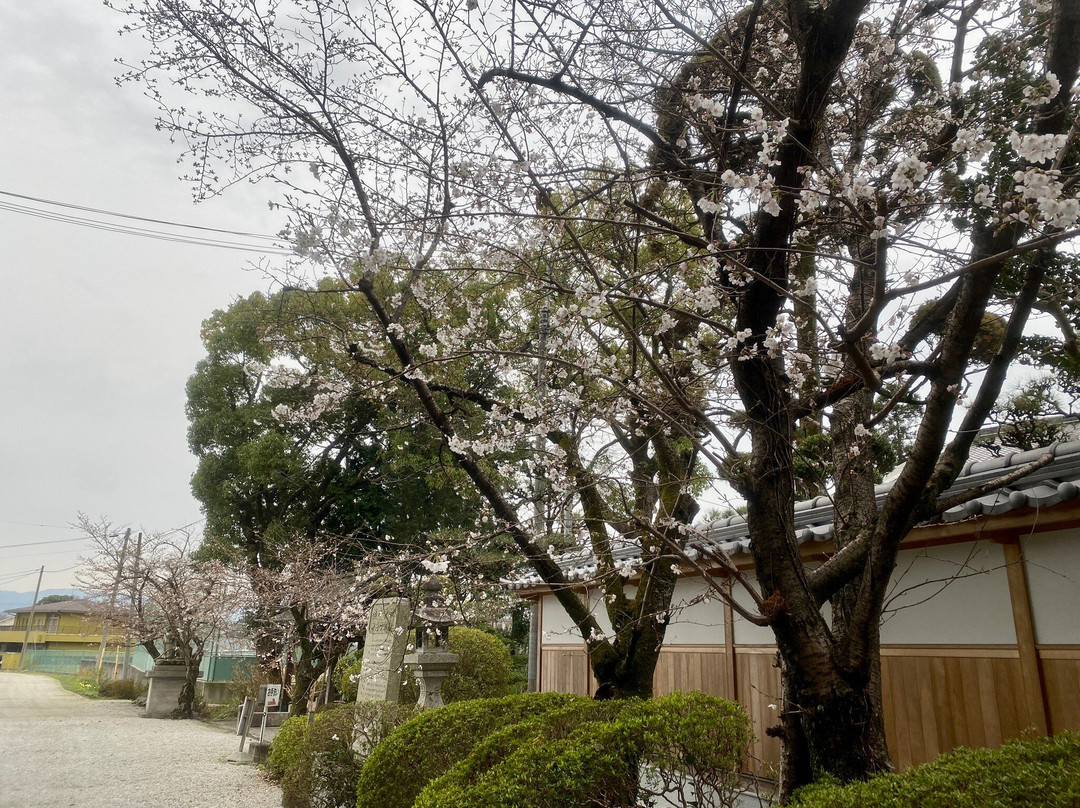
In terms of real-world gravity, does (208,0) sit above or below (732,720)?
above

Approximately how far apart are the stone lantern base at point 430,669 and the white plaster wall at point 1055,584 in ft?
19.7

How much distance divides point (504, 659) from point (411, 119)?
27.9 feet

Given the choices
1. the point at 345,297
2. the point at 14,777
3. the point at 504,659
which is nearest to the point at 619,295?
the point at 504,659

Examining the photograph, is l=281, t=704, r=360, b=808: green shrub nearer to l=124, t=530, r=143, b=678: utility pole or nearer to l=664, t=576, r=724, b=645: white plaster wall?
l=664, t=576, r=724, b=645: white plaster wall

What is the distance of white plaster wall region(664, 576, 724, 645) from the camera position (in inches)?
257

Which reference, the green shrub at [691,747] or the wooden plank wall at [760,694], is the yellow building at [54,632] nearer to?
the wooden plank wall at [760,694]

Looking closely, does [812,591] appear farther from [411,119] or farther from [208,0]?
[208,0]

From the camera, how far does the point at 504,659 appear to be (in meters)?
10.6

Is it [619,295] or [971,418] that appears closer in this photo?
[971,418]

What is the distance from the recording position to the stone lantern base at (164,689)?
16859 millimetres

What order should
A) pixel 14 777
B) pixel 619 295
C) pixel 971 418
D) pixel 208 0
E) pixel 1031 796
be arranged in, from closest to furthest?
pixel 1031 796 < pixel 971 418 < pixel 619 295 < pixel 208 0 < pixel 14 777

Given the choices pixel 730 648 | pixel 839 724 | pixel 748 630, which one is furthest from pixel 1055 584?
pixel 730 648

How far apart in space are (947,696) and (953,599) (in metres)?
0.65

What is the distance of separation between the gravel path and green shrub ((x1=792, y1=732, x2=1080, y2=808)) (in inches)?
308
